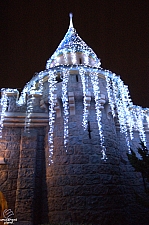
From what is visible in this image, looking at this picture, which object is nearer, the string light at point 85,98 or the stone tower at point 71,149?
the stone tower at point 71,149

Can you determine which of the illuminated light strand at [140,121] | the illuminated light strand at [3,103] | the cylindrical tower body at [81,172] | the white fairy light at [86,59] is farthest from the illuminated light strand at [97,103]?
the illuminated light strand at [3,103]

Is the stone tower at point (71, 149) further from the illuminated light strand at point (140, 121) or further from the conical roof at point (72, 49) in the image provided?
the conical roof at point (72, 49)

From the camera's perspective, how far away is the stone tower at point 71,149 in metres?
6.07

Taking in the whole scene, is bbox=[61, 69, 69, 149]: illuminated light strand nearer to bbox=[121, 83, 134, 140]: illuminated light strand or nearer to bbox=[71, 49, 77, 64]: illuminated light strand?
bbox=[71, 49, 77, 64]: illuminated light strand

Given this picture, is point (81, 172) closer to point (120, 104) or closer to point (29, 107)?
point (29, 107)

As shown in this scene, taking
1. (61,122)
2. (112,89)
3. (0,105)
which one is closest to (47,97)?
(61,122)

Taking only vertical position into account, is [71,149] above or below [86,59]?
below

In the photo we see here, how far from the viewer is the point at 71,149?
22.4 feet

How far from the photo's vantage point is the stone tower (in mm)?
6074

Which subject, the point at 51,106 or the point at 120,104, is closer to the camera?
the point at 51,106

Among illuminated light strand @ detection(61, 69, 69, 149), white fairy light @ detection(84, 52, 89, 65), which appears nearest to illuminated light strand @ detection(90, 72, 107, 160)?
illuminated light strand @ detection(61, 69, 69, 149)

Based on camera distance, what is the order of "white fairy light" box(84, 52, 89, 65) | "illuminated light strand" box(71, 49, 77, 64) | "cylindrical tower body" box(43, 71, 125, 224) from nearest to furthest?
"cylindrical tower body" box(43, 71, 125, 224) < "illuminated light strand" box(71, 49, 77, 64) < "white fairy light" box(84, 52, 89, 65)

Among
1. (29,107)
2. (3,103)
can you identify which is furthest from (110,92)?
(3,103)

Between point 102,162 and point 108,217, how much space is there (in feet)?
5.83
